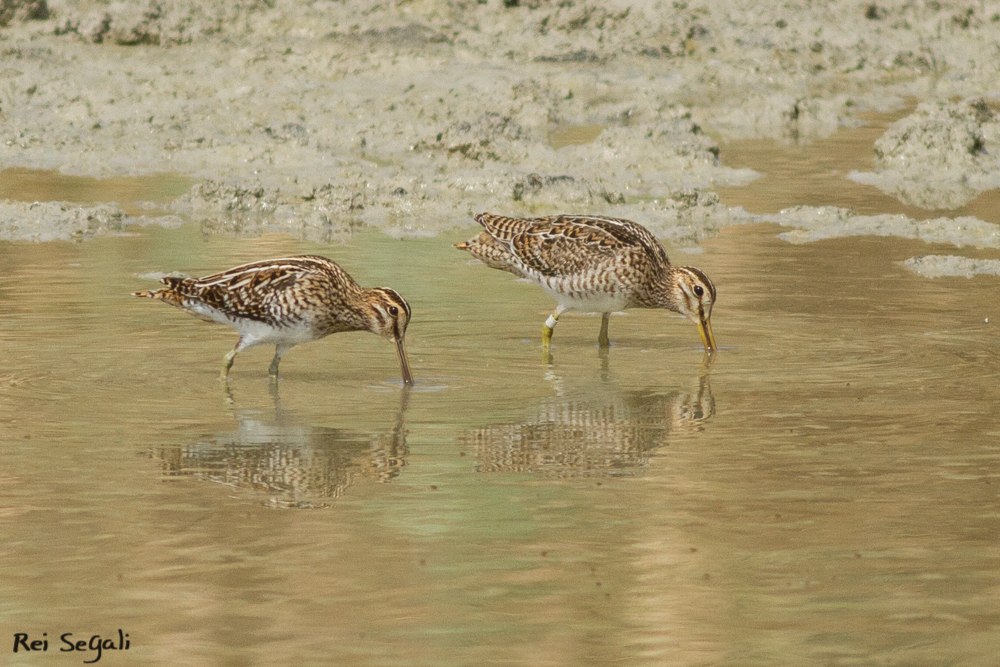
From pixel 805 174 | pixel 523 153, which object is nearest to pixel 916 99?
pixel 805 174

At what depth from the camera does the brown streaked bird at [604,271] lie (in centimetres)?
1165

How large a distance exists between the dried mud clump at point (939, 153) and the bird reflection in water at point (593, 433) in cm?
862

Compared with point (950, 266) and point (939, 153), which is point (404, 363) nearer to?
point (950, 266)

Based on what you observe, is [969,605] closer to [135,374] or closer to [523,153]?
[135,374]

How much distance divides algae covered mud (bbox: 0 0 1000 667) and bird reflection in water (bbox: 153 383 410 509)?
3cm

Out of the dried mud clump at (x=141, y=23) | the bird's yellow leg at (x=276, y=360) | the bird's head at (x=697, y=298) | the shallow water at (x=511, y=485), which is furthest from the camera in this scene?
the dried mud clump at (x=141, y=23)

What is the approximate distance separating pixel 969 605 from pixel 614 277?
19.1 ft

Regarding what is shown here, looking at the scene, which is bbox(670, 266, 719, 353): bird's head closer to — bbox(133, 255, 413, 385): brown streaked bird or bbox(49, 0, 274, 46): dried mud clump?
bbox(133, 255, 413, 385): brown streaked bird

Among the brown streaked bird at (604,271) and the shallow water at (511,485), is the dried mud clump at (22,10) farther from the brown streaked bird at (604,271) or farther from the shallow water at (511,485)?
the brown streaked bird at (604,271)

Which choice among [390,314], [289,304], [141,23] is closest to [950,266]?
[390,314]

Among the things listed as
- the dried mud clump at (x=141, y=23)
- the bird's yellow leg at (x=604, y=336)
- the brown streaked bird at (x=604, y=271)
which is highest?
the dried mud clump at (x=141, y=23)

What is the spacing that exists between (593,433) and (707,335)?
8.60 feet

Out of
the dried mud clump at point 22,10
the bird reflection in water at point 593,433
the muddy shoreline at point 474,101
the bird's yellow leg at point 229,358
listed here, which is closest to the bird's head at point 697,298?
the bird reflection in water at point 593,433

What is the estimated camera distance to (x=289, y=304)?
10227 millimetres
